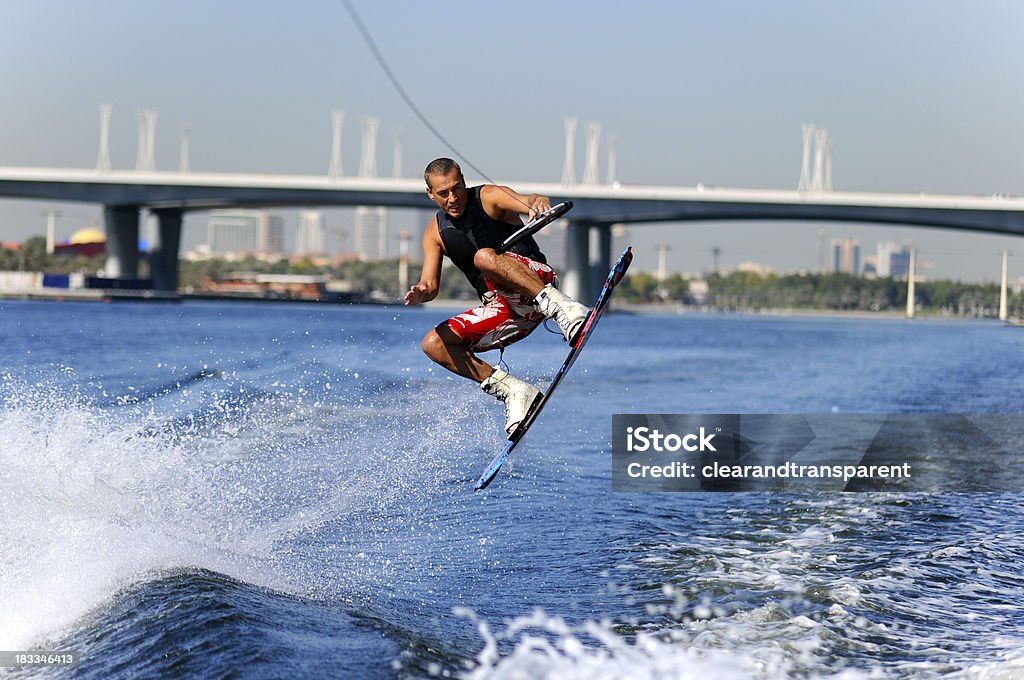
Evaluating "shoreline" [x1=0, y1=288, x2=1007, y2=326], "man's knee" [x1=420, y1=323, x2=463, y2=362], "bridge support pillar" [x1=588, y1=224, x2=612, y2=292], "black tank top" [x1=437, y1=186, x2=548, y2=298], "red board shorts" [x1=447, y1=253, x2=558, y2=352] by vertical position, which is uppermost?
"bridge support pillar" [x1=588, y1=224, x2=612, y2=292]

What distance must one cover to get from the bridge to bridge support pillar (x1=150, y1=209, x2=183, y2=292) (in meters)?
4.52

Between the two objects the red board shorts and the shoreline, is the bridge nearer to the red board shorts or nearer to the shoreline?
the shoreline

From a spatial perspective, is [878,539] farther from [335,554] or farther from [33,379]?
[33,379]

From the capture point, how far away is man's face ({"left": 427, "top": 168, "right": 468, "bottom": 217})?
25.0 ft

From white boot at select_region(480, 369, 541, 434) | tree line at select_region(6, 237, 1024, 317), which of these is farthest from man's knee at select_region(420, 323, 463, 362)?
tree line at select_region(6, 237, 1024, 317)

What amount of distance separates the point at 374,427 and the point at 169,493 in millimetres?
6832

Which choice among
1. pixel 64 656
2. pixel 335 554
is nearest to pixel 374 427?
pixel 335 554

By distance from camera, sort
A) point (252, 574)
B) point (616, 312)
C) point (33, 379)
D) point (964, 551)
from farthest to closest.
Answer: point (616, 312) → point (33, 379) → point (964, 551) → point (252, 574)

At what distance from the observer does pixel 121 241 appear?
267ft

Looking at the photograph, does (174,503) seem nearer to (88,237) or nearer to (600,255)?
(600,255)

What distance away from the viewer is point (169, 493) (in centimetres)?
976

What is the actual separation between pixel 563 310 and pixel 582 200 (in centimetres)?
6570

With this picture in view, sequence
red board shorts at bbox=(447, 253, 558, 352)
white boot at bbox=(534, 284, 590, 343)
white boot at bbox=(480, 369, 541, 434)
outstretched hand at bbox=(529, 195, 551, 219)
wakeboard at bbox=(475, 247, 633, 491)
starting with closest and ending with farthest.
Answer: outstretched hand at bbox=(529, 195, 551, 219)
white boot at bbox=(534, 284, 590, 343)
wakeboard at bbox=(475, 247, 633, 491)
red board shorts at bbox=(447, 253, 558, 352)
white boot at bbox=(480, 369, 541, 434)

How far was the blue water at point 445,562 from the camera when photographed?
625 cm
